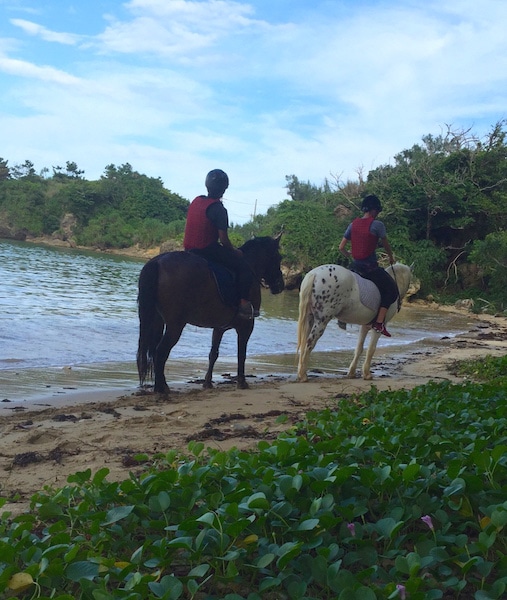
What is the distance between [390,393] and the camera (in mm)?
6012

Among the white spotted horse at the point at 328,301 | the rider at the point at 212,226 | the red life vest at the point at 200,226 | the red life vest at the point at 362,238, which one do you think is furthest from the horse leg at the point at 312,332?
the red life vest at the point at 200,226

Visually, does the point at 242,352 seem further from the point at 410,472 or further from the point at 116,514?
the point at 116,514

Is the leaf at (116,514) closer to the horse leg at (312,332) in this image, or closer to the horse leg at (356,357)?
the horse leg at (312,332)

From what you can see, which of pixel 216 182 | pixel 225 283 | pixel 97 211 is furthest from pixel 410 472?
pixel 97 211

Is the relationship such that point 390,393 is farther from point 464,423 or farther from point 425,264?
point 425,264

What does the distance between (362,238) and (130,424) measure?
4.82 m

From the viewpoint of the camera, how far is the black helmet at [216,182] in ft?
24.8

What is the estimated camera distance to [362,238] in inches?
352

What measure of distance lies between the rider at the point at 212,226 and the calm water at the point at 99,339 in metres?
2.08

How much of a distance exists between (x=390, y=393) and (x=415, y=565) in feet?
13.3

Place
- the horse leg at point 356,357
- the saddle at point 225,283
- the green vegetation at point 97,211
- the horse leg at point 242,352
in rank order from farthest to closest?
the green vegetation at point 97,211 < the horse leg at point 356,357 < the horse leg at point 242,352 < the saddle at point 225,283

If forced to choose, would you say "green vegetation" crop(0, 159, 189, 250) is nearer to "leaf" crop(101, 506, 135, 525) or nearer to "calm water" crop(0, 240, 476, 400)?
"calm water" crop(0, 240, 476, 400)

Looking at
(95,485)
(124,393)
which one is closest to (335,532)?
(95,485)

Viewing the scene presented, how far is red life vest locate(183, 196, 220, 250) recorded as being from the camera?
24.7ft
